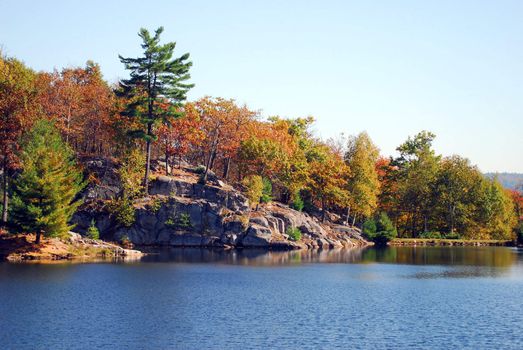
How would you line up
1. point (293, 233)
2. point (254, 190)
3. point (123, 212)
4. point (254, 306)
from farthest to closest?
1. point (293, 233)
2. point (254, 190)
3. point (123, 212)
4. point (254, 306)

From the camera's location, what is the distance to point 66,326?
1508 inches

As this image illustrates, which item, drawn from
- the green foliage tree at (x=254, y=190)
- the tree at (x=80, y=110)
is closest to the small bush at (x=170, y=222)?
the green foliage tree at (x=254, y=190)

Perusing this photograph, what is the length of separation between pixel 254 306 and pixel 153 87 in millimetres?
60624

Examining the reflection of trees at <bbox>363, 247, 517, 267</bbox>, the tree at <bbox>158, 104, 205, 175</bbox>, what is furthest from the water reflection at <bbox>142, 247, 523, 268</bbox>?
the tree at <bbox>158, 104, 205, 175</bbox>

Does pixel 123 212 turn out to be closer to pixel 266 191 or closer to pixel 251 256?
pixel 251 256

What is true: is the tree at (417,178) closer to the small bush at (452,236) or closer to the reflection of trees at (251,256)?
the small bush at (452,236)

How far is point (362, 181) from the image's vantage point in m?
125

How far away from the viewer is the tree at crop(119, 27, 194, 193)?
319 feet

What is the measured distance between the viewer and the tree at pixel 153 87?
319 feet

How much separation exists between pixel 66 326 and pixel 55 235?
3564 centimetres

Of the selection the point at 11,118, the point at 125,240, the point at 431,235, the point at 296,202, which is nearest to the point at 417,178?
the point at 431,235

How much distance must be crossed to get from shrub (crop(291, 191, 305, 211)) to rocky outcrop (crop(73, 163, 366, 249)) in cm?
1373

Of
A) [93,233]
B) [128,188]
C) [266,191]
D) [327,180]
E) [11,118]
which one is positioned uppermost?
[11,118]

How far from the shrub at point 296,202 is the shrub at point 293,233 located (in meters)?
11.4
